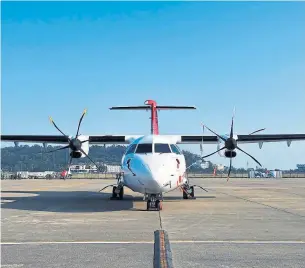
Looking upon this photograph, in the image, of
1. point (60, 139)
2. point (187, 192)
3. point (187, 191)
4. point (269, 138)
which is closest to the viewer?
point (187, 192)

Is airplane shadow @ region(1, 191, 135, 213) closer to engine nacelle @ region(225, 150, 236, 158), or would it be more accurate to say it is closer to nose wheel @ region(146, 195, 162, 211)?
nose wheel @ region(146, 195, 162, 211)

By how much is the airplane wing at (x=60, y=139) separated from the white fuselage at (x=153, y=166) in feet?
21.4

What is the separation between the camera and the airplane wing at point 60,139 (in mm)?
22562

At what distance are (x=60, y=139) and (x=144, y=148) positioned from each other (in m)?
10.00

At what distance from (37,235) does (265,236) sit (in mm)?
4870

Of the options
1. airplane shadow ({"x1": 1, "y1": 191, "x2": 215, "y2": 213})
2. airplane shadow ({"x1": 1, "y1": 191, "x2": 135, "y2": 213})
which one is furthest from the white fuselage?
airplane shadow ({"x1": 1, "y1": 191, "x2": 135, "y2": 213})

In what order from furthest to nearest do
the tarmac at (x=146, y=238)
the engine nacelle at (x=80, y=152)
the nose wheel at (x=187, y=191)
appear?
the engine nacelle at (x=80, y=152) < the nose wheel at (x=187, y=191) < the tarmac at (x=146, y=238)

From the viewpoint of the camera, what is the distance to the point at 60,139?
2369 centimetres

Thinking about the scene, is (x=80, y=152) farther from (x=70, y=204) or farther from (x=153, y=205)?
(x=153, y=205)

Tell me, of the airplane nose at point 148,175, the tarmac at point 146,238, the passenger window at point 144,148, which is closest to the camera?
the tarmac at point 146,238

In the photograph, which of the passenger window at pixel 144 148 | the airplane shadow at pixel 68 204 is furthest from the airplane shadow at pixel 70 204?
the passenger window at pixel 144 148

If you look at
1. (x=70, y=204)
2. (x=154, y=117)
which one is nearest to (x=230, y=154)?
(x=154, y=117)

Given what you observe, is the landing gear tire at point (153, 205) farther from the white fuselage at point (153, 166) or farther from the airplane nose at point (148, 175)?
the airplane nose at point (148, 175)

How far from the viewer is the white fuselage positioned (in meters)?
13.5
